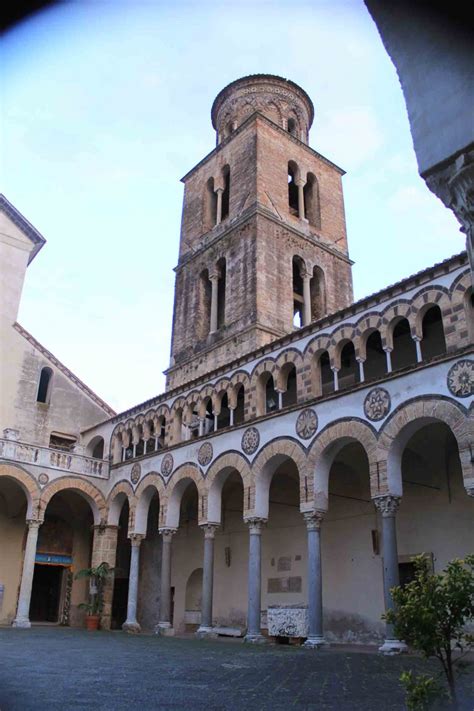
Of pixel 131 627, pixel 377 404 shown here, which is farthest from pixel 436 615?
pixel 131 627

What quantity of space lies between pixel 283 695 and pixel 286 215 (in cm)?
2192

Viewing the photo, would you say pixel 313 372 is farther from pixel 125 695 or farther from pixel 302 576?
Result: pixel 125 695

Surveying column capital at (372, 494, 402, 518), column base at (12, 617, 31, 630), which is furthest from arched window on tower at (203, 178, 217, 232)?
column capital at (372, 494, 402, 518)

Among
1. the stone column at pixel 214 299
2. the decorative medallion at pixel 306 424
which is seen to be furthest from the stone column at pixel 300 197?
the decorative medallion at pixel 306 424

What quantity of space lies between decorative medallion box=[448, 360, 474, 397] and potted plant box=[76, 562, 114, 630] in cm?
1394

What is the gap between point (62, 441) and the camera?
25297mm

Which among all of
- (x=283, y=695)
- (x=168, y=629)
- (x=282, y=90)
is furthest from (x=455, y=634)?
(x=282, y=90)

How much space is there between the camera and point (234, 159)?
2827cm

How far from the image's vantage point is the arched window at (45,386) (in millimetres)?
25047

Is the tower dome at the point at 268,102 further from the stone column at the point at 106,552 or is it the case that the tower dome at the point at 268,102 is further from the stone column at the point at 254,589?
the stone column at the point at 254,589

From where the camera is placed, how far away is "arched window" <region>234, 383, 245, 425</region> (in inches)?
720

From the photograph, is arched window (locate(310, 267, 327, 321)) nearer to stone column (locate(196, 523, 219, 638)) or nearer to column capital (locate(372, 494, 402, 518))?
stone column (locate(196, 523, 219, 638))

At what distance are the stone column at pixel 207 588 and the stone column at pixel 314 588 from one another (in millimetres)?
3808

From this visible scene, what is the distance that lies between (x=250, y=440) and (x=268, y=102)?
2005cm
